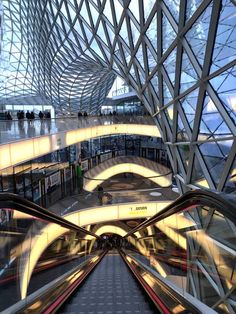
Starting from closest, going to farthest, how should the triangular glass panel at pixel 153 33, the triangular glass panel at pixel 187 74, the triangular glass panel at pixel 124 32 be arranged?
1. the triangular glass panel at pixel 187 74
2. the triangular glass panel at pixel 153 33
3. the triangular glass panel at pixel 124 32

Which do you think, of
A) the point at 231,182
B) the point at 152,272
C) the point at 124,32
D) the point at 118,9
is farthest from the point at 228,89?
the point at 118,9

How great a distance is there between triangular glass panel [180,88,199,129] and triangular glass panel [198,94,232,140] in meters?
1.02

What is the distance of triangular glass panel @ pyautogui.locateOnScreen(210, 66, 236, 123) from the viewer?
34.8 ft

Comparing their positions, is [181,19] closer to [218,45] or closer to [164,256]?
[218,45]

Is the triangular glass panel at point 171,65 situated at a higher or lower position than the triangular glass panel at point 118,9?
lower

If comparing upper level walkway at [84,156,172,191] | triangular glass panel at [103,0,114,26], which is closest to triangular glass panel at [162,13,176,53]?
triangular glass panel at [103,0,114,26]

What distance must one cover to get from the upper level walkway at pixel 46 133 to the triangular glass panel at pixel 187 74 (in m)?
7.69

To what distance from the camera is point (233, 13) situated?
9586 millimetres

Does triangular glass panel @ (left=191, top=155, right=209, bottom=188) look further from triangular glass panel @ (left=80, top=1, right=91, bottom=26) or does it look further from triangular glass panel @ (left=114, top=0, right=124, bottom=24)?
triangular glass panel @ (left=80, top=1, right=91, bottom=26)

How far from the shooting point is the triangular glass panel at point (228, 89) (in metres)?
10.6

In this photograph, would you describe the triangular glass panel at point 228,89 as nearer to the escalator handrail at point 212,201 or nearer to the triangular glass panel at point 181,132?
the triangular glass panel at point 181,132

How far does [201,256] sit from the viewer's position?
18.2ft

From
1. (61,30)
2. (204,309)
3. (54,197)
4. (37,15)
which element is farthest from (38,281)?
(37,15)

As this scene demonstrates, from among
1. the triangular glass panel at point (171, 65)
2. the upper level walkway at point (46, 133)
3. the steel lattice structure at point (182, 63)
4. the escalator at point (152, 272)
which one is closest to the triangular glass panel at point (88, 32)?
the steel lattice structure at point (182, 63)
